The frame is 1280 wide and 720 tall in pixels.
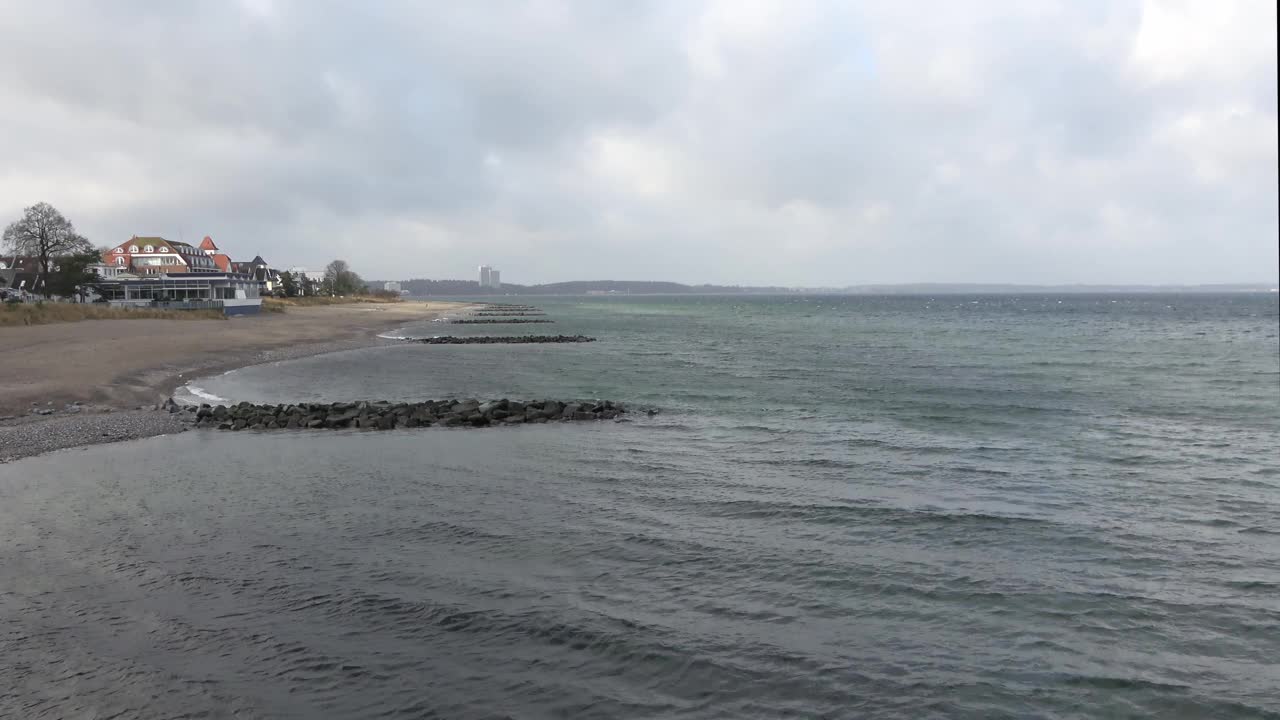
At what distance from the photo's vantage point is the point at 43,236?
78.8m

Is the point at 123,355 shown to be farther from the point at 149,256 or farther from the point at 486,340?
the point at 149,256

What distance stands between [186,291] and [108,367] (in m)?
61.9

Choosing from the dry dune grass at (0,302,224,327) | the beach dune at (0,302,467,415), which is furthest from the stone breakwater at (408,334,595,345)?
the dry dune grass at (0,302,224,327)

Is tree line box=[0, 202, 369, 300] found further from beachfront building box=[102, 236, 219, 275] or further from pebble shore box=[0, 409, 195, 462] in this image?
pebble shore box=[0, 409, 195, 462]

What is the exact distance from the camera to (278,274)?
174 m

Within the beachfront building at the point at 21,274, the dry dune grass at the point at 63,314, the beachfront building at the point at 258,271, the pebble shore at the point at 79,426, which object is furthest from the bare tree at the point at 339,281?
the pebble shore at the point at 79,426

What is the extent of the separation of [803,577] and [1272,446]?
1791 centimetres

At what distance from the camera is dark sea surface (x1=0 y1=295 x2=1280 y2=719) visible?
8055 mm

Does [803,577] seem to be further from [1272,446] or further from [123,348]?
[123,348]

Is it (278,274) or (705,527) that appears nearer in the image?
(705,527)

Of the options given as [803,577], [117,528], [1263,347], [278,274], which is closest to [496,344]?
[117,528]

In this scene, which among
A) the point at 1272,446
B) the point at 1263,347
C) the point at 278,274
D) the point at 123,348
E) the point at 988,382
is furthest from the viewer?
the point at 278,274

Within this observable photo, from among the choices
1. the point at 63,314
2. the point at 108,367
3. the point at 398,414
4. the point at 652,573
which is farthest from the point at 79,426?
the point at 63,314

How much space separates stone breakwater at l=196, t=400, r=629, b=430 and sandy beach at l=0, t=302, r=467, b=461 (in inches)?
70.0
